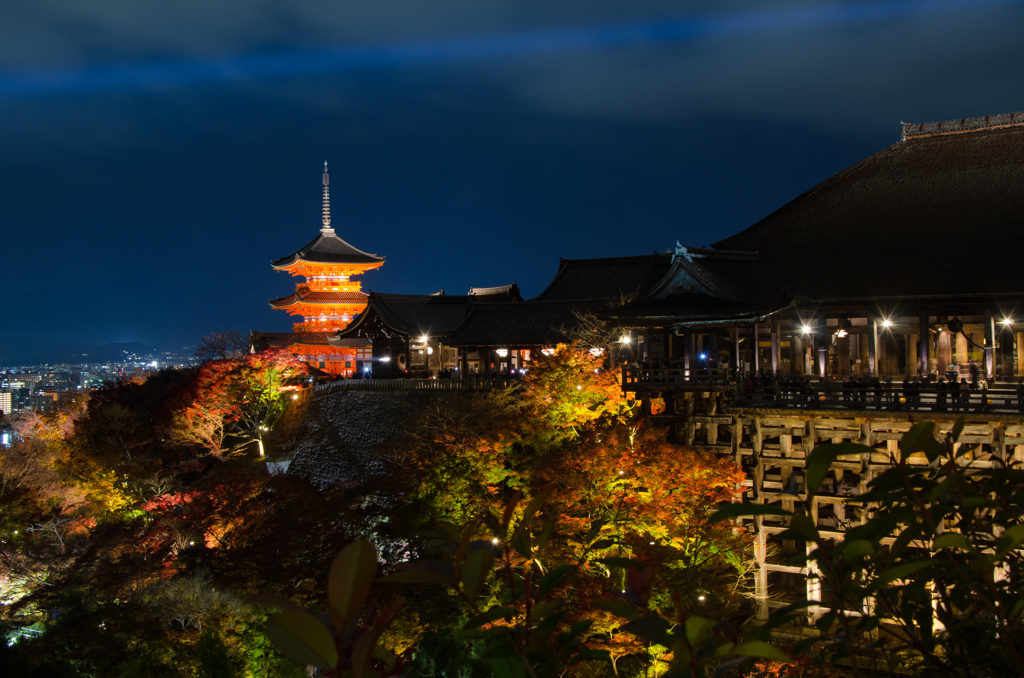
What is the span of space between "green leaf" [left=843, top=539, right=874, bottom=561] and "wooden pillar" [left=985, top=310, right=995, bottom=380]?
926 inches

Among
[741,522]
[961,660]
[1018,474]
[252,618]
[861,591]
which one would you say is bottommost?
[252,618]

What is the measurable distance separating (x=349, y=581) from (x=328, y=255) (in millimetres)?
53489

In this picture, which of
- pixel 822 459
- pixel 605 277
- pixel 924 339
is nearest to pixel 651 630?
pixel 822 459

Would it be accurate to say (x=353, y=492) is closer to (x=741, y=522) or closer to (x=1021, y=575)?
(x=741, y=522)

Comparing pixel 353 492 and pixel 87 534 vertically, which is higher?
pixel 353 492

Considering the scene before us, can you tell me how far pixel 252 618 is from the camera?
61.7 ft

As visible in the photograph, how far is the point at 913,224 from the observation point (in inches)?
1018

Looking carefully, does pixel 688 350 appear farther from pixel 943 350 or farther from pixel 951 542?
pixel 951 542

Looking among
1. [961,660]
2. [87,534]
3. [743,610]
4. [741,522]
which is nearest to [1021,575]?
[961,660]

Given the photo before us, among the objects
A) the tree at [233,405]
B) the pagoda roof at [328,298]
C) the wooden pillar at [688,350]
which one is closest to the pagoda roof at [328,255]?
the pagoda roof at [328,298]

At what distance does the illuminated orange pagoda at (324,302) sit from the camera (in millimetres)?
49344

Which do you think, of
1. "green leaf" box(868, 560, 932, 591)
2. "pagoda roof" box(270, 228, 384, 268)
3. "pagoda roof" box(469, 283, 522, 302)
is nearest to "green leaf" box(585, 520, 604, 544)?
"green leaf" box(868, 560, 932, 591)

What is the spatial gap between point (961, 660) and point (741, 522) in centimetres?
1750

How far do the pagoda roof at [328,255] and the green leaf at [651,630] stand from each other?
52.1 meters
